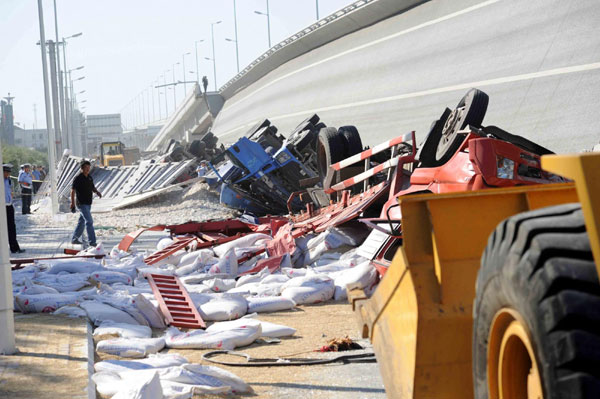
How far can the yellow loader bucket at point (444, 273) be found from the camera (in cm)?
344

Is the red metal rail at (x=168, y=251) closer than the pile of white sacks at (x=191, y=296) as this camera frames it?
No

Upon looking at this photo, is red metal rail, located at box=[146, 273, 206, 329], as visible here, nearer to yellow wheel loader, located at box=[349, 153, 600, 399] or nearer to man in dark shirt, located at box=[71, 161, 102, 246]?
yellow wheel loader, located at box=[349, 153, 600, 399]

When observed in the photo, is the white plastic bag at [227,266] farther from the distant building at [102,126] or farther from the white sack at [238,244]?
the distant building at [102,126]

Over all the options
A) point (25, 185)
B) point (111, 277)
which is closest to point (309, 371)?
point (111, 277)

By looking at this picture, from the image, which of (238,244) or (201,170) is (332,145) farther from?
(201,170)

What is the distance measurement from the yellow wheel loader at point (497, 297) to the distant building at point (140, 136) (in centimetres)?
15823

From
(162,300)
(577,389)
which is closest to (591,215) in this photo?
(577,389)

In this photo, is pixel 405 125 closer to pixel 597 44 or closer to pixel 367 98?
pixel 367 98

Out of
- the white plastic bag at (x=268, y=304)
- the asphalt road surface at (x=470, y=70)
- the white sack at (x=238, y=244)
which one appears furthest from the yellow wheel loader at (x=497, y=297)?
the asphalt road surface at (x=470, y=70)

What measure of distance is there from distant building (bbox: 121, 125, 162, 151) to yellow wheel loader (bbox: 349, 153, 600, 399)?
519 ft

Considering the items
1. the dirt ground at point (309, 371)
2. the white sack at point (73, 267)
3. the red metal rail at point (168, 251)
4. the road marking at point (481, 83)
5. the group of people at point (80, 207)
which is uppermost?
the road marking at point (481, 83)

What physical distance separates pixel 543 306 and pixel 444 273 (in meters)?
1.08

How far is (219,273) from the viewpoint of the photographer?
11109mm

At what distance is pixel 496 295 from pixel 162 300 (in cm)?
605
